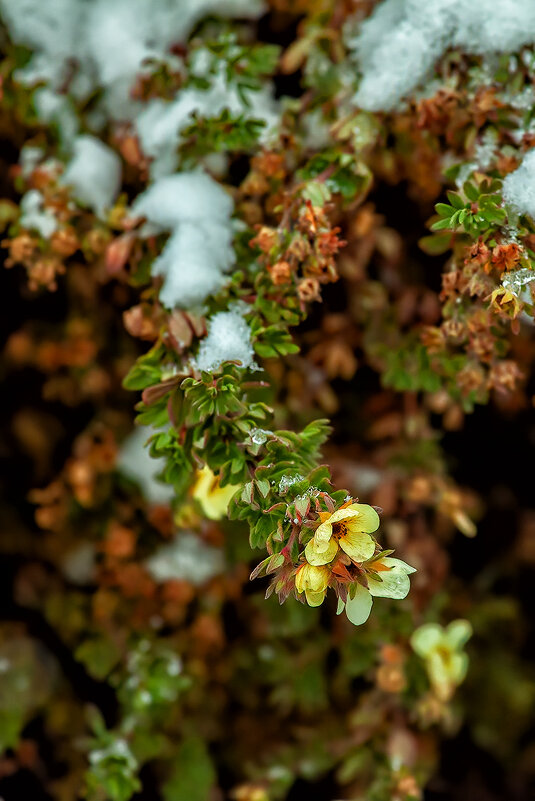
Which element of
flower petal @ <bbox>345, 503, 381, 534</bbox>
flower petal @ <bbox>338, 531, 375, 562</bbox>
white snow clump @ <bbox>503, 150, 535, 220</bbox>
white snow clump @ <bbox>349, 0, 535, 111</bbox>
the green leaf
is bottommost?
the green leaf

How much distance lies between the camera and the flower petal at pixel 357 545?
0.74m

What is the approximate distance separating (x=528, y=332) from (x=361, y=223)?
1.32ft

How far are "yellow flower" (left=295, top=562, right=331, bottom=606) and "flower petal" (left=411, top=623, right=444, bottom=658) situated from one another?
705mm

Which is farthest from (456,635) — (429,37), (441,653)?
(429,37)

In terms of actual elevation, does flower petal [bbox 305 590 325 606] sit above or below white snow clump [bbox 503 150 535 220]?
below

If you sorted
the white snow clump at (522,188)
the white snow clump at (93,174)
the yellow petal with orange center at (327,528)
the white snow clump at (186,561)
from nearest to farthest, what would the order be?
the yellow petal with orange center at (327,528) → the white snow clump at (522,188) → the white snow clump at (93,174) → the white snow clump at (186,561)

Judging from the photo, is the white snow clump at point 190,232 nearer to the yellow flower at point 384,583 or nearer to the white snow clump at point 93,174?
the white snow clump at point 93,174

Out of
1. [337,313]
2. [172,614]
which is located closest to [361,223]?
[337,313]

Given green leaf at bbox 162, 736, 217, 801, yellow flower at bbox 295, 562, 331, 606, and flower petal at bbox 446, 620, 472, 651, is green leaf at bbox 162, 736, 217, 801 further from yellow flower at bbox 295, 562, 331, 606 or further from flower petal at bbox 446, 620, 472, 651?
yellow flower at bbox 295, 562, 331, 606

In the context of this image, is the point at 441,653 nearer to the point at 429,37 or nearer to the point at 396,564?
the point at 396,564

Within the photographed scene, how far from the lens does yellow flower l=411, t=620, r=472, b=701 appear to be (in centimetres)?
137

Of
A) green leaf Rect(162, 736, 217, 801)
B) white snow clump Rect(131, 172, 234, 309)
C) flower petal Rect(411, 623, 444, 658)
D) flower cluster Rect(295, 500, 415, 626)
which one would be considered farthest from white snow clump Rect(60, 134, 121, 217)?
green leaf Rect(162, 736, 217, 801)

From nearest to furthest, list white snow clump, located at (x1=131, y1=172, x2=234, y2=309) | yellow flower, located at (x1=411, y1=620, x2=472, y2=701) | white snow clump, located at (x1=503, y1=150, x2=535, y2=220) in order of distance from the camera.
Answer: white snow clump, located at (x1=503, y1=150, x2=535, y2=220) → white snow clump, located at (x1=131, y1=172, x2=234, y2=309) → yellow flower, located at (x1=411, y1=620, x2=472, y2=701)

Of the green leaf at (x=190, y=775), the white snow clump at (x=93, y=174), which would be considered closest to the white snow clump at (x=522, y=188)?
the white snow clump at (x=93, y=174)
